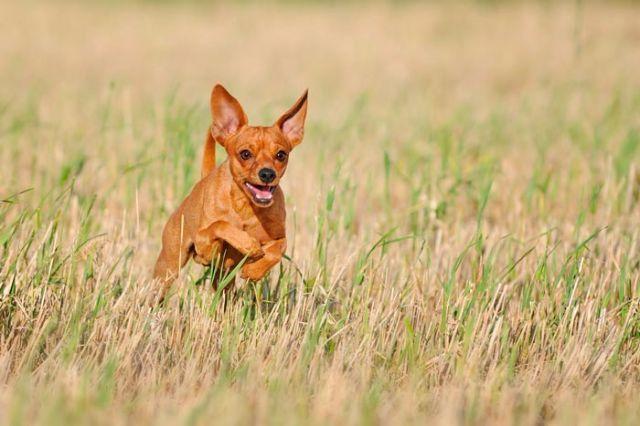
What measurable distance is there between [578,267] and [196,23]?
39.9ft

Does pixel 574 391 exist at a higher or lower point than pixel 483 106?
lower

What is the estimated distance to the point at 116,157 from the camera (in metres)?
7.39

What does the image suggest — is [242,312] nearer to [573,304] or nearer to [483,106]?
[573,304]

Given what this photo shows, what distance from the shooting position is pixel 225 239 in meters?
3.91

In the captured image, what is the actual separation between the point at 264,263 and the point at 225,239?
0.18m

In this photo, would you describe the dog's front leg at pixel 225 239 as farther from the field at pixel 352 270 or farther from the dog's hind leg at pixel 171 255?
the field at pixel 352 270

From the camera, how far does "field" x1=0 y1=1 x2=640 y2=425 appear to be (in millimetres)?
3752

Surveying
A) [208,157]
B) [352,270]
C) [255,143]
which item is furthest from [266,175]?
[352,270]

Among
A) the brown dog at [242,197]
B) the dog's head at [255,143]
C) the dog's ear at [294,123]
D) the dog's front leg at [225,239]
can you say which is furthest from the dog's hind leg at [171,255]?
the dog's ear at [294,123]

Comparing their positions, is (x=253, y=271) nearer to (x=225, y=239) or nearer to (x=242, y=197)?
(x=225, y=239)

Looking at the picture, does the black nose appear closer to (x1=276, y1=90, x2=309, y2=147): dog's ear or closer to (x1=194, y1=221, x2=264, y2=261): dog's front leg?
(x1=194, y1=221, x2=264, y2=261): dog's front leg

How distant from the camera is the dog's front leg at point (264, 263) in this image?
393cm

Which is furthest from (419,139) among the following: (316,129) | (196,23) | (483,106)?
(196,23)

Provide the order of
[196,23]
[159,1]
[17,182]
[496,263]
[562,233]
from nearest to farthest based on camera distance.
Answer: [496,263] < [562,233] < [17,182] < [196,23] < [159,1]
